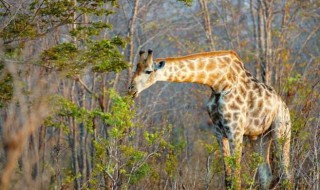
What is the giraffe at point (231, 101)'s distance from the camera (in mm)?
8211

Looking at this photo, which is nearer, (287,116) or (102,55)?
(102,55)

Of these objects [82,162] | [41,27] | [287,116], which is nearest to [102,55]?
[41,27]

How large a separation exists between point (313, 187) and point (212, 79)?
1995 mm

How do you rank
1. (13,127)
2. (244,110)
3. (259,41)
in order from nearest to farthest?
(13,127) → (244,110) → (259,41)

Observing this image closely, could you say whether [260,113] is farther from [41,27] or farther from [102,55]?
[41,27]

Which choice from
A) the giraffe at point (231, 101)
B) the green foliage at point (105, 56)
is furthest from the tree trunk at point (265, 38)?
the green foliage at point (105, 56)

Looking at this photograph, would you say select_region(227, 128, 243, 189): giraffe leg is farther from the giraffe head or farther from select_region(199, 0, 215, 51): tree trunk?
select_region(199, 0, 215, 51): tree trunk

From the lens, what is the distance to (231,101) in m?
8.70

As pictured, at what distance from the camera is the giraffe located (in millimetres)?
8211

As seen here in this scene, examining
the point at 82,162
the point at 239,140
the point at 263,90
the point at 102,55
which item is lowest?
the point at 82,162

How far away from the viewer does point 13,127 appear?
11.1 feet

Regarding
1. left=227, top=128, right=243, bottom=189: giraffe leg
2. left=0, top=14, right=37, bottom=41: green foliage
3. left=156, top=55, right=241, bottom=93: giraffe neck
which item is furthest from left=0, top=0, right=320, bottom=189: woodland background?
left=156, top=55, right=241, bottom=93: giraffe neck

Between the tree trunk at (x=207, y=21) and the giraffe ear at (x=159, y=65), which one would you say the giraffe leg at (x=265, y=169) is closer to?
the giraffe ear at (x=159, y=65)

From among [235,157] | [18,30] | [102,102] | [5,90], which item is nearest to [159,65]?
[235,157]
